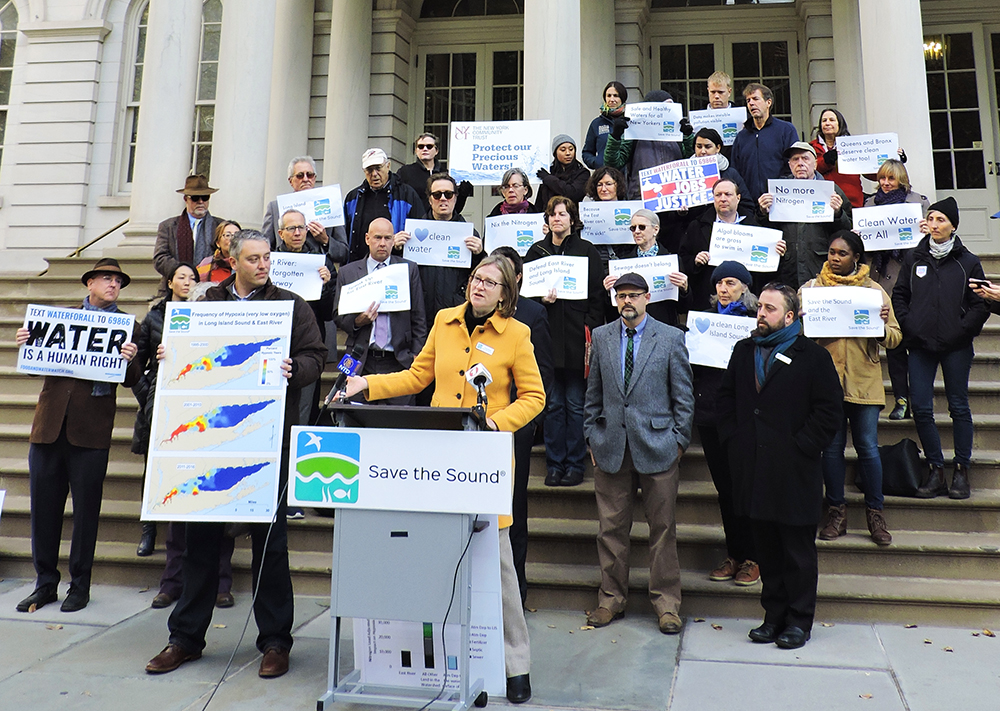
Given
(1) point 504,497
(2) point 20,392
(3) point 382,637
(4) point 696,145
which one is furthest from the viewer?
(2) point 20,392

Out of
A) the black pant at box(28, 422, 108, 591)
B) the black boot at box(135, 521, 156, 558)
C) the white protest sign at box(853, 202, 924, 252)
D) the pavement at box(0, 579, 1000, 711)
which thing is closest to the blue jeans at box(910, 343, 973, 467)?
the white protest sign at box(853, 202, 924, 252)

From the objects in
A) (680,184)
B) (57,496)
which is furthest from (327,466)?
(680,184)

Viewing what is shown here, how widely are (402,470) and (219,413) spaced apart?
137 cm

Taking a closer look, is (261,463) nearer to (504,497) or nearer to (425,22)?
(504,497)

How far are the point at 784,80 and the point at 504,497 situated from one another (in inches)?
467

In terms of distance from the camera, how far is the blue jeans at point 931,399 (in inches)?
234

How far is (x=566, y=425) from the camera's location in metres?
6.46

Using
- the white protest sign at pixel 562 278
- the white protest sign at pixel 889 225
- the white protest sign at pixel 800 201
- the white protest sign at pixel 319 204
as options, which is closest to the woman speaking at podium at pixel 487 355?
the white protest sign at pixel 562 278

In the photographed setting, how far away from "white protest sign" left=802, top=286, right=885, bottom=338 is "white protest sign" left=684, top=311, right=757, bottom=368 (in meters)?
0.51

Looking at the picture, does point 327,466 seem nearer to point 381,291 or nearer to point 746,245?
point 381,291

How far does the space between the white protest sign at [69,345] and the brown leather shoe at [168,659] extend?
2.06 meters

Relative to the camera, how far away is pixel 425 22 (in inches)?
571

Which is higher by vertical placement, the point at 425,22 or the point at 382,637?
the point at 425,22

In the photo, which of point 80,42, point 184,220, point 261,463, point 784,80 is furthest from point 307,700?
point 80,42
